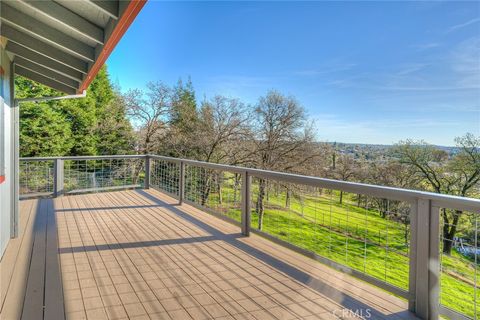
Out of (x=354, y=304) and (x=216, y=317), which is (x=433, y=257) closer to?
(x=354, y=304)

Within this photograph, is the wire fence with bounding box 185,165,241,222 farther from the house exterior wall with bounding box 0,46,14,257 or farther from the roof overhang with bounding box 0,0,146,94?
the roof overhang with bounding box 0,0,146,94

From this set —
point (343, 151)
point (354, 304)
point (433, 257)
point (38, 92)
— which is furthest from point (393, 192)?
point (38, 92)

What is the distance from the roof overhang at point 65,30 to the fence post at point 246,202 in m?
2.28

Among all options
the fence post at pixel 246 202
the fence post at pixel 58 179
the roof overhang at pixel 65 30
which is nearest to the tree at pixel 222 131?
the fence post at pixel 58 179

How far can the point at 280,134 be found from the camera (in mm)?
15797

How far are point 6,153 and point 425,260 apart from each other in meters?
4.38

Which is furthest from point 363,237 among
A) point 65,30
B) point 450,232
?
point 65,30

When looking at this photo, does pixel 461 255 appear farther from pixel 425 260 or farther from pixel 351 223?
pixel 425 260

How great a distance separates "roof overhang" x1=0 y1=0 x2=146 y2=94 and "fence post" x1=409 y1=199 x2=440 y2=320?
2437mm

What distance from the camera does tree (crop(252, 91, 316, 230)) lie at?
1538 centimetres

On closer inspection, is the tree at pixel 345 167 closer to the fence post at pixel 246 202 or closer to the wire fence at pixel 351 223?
the wire fence at pixel 351 223

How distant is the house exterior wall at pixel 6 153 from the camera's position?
3529mm

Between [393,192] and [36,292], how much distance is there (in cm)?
307

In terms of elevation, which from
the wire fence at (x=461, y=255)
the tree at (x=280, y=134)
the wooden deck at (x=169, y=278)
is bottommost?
the wooden deck at (x=169, y=278)
